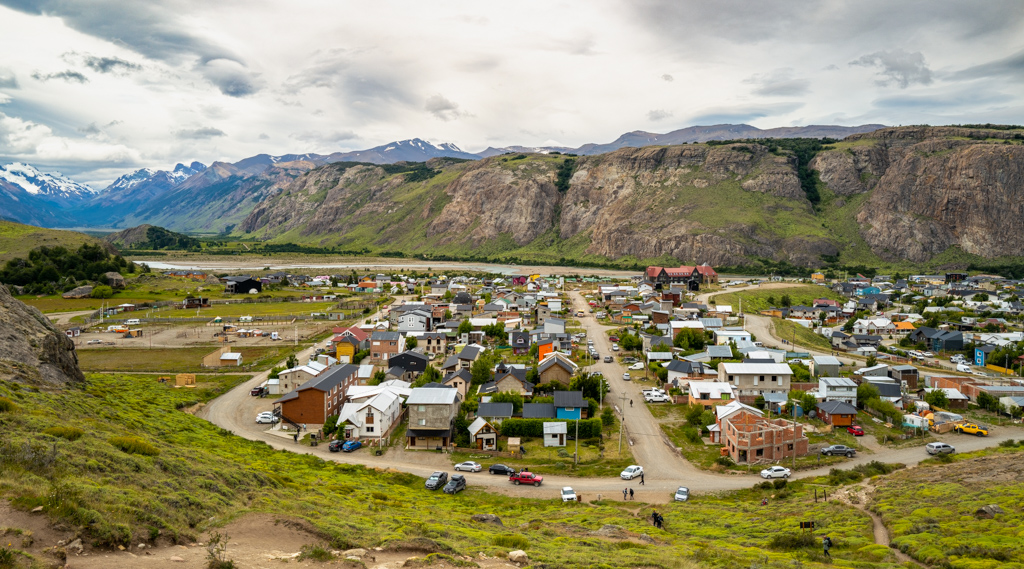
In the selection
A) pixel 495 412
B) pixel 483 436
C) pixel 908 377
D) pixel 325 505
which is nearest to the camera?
pixel 325 505

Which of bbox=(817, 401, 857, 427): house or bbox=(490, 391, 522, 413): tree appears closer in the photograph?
bbox=(817, 401, 857, 427): house

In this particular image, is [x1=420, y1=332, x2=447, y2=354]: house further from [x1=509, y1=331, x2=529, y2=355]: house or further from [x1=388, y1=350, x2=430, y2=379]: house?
[x1=388, y1=350, x2=430, y2=379]: house

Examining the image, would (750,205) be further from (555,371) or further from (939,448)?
(939,448)

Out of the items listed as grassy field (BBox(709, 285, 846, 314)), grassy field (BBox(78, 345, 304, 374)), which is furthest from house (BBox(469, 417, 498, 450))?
grassy field (BBox(709, 285, 846, 314))

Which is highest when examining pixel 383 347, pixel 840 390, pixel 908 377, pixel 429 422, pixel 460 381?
pixel 383 347

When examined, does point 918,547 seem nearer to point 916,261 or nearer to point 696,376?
point 696,376

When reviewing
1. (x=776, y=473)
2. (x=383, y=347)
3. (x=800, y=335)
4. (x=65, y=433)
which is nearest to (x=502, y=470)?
(x=776, y=473)
